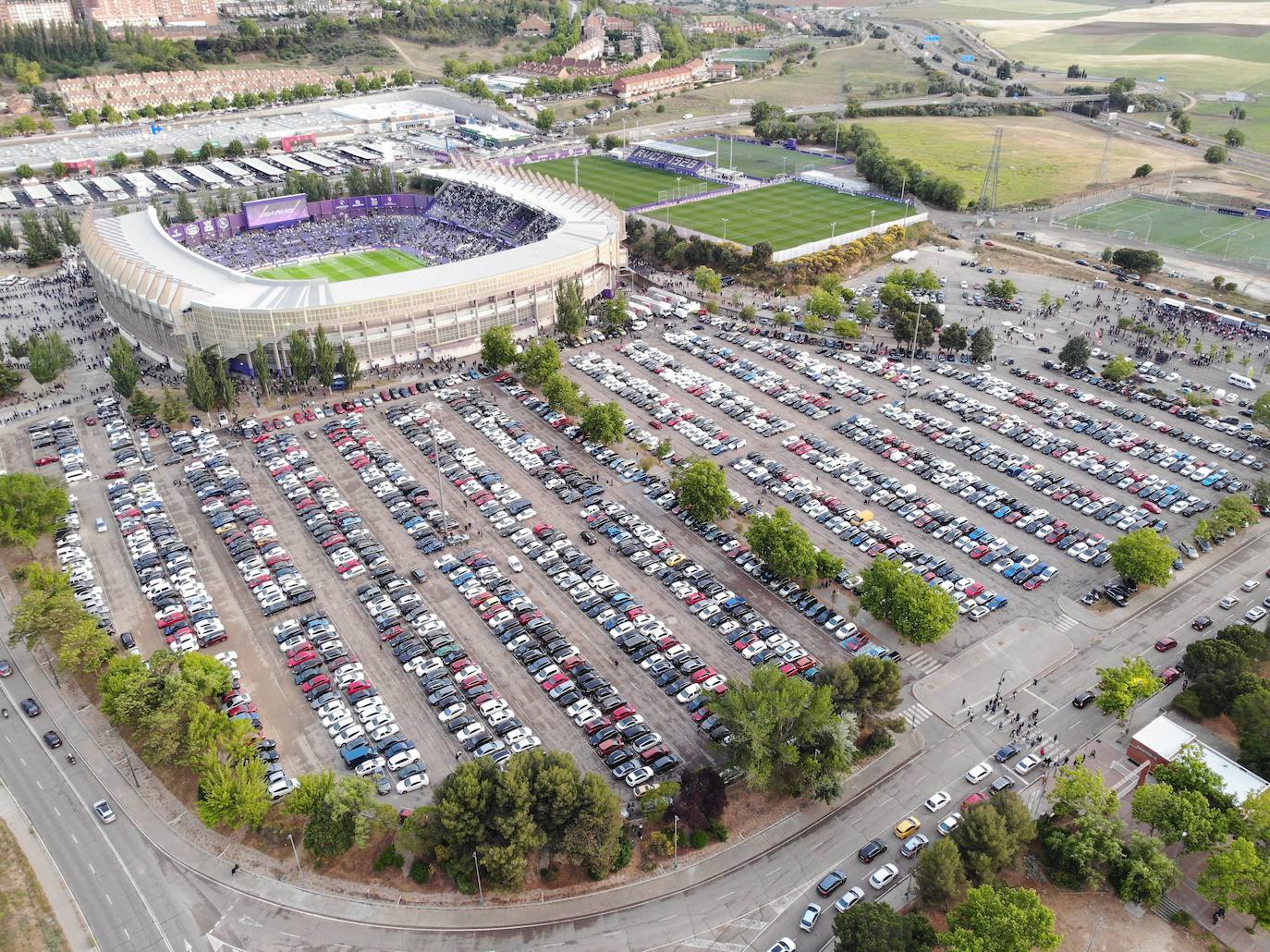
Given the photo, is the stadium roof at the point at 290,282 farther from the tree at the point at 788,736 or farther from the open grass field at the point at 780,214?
the tree at the point at 788,736

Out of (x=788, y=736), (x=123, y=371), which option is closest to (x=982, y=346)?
(x=788, y=736)

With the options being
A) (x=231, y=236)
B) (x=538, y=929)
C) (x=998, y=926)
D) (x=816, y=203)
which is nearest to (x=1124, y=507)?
(x=998, y=926)

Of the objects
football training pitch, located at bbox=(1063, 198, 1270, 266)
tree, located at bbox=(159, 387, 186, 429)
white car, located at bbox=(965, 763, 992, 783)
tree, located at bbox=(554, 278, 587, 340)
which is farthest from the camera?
football training pitch, located at bbox=(1063, 198, 1270, 266)

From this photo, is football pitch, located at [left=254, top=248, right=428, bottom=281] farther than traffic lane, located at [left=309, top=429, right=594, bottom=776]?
Yes

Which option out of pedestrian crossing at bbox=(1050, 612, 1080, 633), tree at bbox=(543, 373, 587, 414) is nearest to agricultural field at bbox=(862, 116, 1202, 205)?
tree at bbox=(543, 373, 587, 414)

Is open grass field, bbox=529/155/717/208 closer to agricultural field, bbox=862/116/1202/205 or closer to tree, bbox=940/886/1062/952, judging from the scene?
agricultural field, bbox=862/116/1202/205

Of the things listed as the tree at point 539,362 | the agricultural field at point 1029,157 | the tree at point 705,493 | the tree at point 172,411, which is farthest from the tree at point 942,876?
the agricultural field at point 1029,157

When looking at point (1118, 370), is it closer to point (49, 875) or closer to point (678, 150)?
point (49, 875)

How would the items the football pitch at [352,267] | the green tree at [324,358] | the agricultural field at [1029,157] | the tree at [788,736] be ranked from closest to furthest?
the tree at [788,736] < the green tree at [324,358] < the football pitch at [352,267] < the agricultural field at [1029,157]
